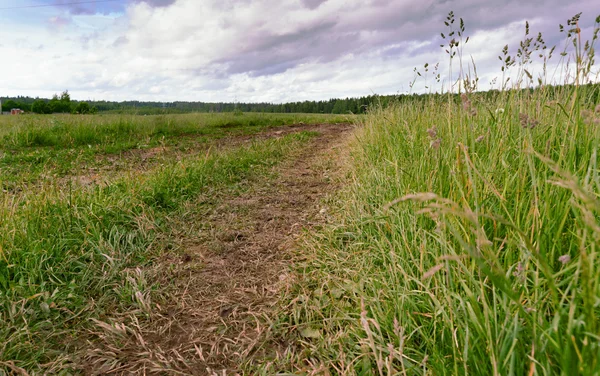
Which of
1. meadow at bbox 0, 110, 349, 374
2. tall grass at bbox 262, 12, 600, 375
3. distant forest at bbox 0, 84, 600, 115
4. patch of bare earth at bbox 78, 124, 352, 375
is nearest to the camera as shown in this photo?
tall grass at bbox 262, 12, 600, 375

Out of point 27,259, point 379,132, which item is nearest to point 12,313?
point 27,259

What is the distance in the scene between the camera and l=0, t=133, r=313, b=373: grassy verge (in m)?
1.76

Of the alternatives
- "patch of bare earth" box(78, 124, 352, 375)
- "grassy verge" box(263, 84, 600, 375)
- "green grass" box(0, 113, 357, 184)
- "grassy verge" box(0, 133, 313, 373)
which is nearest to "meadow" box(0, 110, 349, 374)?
"grassy verge" box(0, 133, 313, 373)

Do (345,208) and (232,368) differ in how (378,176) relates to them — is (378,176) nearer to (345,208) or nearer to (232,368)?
(345,208)

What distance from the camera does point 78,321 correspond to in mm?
1906

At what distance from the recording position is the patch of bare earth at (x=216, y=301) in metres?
1.66

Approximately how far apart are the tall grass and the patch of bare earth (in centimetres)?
24

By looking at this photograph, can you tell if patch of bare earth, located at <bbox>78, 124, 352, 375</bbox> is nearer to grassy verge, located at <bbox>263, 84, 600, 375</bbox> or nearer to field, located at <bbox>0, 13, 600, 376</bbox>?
field, located at <bbox>0, 13, 600, 376</bbox>

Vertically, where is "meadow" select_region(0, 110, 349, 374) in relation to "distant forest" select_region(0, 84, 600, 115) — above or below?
below

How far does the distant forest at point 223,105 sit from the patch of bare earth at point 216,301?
2135 mm

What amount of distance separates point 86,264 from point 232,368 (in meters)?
1.42

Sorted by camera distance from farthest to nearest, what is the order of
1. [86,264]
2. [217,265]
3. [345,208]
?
[345,208], [217,265], [86,264]

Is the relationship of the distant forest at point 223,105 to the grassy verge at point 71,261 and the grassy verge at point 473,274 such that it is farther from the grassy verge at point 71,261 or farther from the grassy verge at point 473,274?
the grassy verge at point 71,261

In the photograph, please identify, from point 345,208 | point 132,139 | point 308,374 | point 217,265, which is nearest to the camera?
point 308,374
